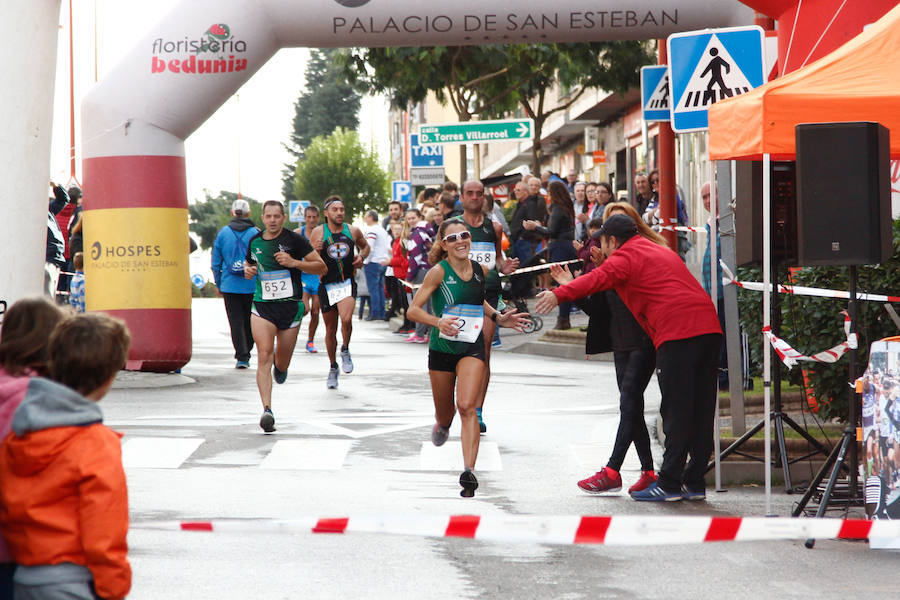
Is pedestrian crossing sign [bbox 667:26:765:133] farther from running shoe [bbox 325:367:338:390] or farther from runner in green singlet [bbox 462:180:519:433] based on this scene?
running shoe [bbox 325:367:338:390]

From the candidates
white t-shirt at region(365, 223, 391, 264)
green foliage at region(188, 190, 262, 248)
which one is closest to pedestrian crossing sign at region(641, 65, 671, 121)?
white t-shirt at region(365, 223, 391, 264)

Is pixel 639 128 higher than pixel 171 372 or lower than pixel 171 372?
higher

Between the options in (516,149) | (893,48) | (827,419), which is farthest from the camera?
(516,149)

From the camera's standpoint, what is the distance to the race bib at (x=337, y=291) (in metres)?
16.0

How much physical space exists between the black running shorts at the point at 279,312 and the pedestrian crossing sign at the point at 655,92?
370 centimetres

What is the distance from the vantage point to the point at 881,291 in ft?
30.8

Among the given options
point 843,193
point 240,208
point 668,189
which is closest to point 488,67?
point 240,208

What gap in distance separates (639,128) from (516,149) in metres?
A: 22.5

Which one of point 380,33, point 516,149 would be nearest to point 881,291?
point 380,33

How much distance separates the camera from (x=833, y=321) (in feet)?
31.8

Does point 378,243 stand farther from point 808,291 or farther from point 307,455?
point 808,291

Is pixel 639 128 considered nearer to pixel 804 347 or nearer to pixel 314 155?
pixel 804 347

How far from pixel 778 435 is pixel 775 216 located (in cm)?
140

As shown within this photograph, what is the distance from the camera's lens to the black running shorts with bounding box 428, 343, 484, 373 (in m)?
9.49
